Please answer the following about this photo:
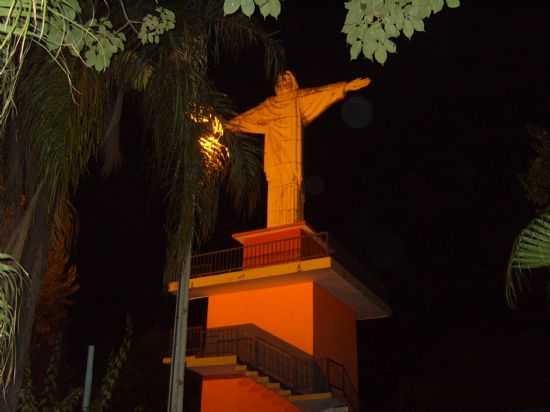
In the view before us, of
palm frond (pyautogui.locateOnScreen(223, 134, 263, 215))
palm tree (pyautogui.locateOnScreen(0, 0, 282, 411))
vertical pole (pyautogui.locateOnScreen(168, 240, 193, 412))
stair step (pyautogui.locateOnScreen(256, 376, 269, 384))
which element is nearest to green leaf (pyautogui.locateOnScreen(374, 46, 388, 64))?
palm tree (pyautogui.locateOnScreen(0, 0, 282, 411))

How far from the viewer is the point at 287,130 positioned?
21.6 meters

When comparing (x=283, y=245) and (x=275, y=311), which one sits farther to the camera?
(x=275, y=311)

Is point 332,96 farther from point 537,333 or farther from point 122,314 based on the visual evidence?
point 122,314

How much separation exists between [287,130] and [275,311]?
5.58 meters

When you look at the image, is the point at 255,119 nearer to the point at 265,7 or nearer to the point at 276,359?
the point at 276,359

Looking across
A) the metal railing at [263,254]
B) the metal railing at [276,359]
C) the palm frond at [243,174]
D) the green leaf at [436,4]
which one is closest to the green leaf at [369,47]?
the green leaf at [436,4]

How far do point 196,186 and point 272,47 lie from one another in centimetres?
261

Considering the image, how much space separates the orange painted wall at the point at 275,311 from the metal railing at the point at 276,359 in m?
0.37

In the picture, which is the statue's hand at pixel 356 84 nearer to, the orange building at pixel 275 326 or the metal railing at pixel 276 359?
the orange building at pixel 275 326

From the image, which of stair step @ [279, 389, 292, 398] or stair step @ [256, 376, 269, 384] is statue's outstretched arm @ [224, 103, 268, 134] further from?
stair step @ [279, 389, 292, 398]

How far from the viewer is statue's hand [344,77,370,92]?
20919mm

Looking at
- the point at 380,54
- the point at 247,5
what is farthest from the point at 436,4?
the point at 247,5

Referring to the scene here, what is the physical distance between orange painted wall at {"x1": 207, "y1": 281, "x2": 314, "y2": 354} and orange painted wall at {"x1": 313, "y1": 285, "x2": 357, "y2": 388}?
0.87ft

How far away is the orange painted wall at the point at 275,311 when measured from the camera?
65.1 ft
